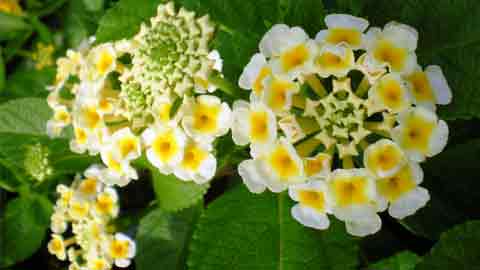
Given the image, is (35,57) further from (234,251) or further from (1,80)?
(234,251)

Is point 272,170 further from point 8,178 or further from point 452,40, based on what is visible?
point 8,178

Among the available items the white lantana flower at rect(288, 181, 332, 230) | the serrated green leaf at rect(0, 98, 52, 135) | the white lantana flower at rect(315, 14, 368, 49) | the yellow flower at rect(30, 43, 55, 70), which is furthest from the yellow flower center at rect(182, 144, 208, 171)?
the yellow flower at rect(30, 43, 55, 70)

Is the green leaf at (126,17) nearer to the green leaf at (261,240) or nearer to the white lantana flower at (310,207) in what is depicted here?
the green leaf at (261,240)

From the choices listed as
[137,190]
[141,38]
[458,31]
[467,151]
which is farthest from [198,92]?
[137,190]

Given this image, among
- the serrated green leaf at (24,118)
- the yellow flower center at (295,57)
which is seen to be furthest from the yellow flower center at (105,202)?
the yellow flower center at (295,57)

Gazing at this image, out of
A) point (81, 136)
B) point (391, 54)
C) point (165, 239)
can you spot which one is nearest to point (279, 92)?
point (391, 54)

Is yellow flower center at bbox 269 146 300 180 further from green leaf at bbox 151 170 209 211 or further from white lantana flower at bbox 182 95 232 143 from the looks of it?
green leaf at bbox 151 170 209 211
